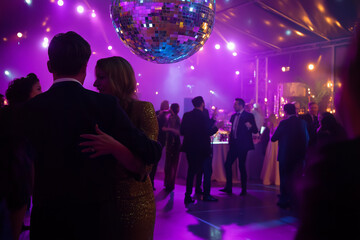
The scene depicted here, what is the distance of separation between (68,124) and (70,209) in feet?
0.82

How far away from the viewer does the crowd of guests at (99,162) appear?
17.3 inches

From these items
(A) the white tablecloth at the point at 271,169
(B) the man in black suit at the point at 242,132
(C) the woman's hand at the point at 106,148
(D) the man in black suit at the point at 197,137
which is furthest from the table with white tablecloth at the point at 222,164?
(C) the woman's hand at the point at 106,148

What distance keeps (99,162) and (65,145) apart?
0.11 metres

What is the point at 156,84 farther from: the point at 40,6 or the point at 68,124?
the point at 68,124

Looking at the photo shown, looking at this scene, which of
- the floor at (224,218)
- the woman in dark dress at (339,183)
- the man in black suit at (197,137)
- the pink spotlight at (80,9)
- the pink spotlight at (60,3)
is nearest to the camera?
the woman in dark dress at (339,183)

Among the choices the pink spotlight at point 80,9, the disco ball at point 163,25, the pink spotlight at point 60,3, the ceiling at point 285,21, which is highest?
the pink spotlight at point 80,9

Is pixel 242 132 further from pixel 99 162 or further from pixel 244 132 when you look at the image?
pixel 99 162

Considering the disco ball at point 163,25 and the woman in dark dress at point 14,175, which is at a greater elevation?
the disco ball at point 163,25

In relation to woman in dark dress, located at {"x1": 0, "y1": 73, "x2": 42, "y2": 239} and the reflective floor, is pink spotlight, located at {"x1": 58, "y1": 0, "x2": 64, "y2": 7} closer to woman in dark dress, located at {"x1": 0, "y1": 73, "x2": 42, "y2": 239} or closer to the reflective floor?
the reflective floor

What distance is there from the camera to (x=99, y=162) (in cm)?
102

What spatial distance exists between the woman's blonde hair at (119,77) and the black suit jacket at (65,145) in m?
0.43

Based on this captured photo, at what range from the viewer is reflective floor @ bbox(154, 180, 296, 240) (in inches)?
133

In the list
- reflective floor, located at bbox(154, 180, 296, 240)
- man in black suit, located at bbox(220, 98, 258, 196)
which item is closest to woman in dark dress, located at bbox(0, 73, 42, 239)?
reflective floor, located at bbox(154, 180, 296, 240)

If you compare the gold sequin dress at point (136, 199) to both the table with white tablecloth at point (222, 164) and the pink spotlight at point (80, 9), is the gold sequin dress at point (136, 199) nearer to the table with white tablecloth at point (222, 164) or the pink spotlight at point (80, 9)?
the table with white tablecloth at point (222, 164)
